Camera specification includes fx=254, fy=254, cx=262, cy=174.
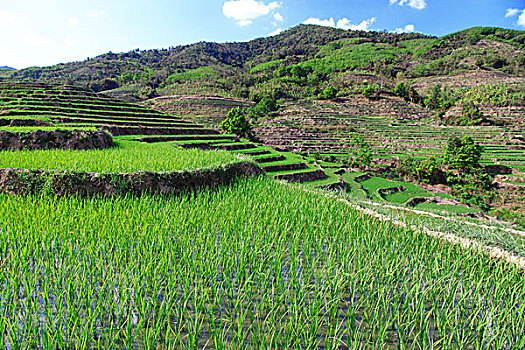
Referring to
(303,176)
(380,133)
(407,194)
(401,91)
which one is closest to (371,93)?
(401,91)

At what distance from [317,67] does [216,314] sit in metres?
117

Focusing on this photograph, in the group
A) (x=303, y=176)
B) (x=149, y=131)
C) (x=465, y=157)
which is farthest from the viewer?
(x=465, y=157)

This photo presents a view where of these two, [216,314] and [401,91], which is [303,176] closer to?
[216,314]

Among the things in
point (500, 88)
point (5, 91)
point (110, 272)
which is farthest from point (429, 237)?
point (500, 88)

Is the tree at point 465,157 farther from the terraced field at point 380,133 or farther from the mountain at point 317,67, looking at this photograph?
the mountain at point 317,67

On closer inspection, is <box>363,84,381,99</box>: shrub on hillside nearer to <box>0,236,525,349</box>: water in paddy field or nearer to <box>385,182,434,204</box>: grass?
<box>385,182,434,204</box>: grass

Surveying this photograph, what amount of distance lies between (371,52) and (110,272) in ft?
452

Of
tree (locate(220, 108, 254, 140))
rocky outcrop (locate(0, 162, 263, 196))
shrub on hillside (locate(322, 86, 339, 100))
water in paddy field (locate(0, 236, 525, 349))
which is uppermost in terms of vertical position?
shrub on hillside (locate(322, 86, 339, 100))

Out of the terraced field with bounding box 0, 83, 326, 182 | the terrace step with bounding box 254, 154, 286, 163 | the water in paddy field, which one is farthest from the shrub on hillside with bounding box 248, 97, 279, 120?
the water in paddy field

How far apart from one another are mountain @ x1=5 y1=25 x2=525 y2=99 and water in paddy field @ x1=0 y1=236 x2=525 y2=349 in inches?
3142

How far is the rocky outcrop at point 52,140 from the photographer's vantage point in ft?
30.1

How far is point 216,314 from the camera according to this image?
2.68m

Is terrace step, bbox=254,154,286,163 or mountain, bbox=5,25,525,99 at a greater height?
mountain, bbox=5,25,525,99

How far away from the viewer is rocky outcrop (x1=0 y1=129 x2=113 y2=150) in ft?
30.1
